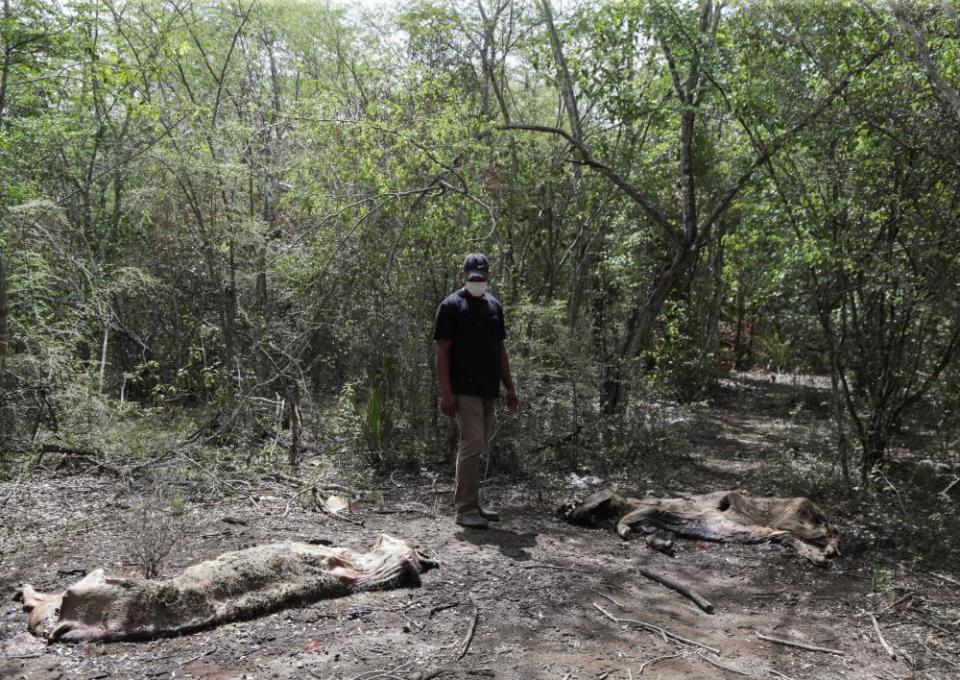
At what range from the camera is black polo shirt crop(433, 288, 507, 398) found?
5480 mm

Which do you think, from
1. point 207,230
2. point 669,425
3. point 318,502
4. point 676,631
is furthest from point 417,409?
→ point 676,631

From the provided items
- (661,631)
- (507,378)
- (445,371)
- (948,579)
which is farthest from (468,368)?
(948,579)

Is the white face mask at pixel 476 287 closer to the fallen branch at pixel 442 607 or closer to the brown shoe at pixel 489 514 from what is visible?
the brown shoe at pixel 489 514

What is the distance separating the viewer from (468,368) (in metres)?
5.51

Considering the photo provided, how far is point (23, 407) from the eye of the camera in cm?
709

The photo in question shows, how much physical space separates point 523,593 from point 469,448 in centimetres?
142

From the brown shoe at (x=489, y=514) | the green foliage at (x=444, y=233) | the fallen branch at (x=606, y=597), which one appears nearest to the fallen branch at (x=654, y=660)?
the fallen branch at (x=606, y=597)

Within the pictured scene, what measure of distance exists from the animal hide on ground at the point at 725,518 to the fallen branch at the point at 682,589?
0.83 m

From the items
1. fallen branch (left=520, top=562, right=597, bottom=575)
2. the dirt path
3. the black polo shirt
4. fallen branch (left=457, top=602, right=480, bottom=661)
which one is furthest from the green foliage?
fallen branch (left=457, top=602, right=480, bottom=661)

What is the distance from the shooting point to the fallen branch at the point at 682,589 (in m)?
4.20

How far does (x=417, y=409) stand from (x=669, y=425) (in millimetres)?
2426

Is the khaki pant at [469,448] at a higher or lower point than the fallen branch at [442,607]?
higher

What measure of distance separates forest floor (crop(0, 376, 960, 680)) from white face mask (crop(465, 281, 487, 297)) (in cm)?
161

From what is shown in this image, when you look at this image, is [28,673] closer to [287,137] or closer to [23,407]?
[23,407]
